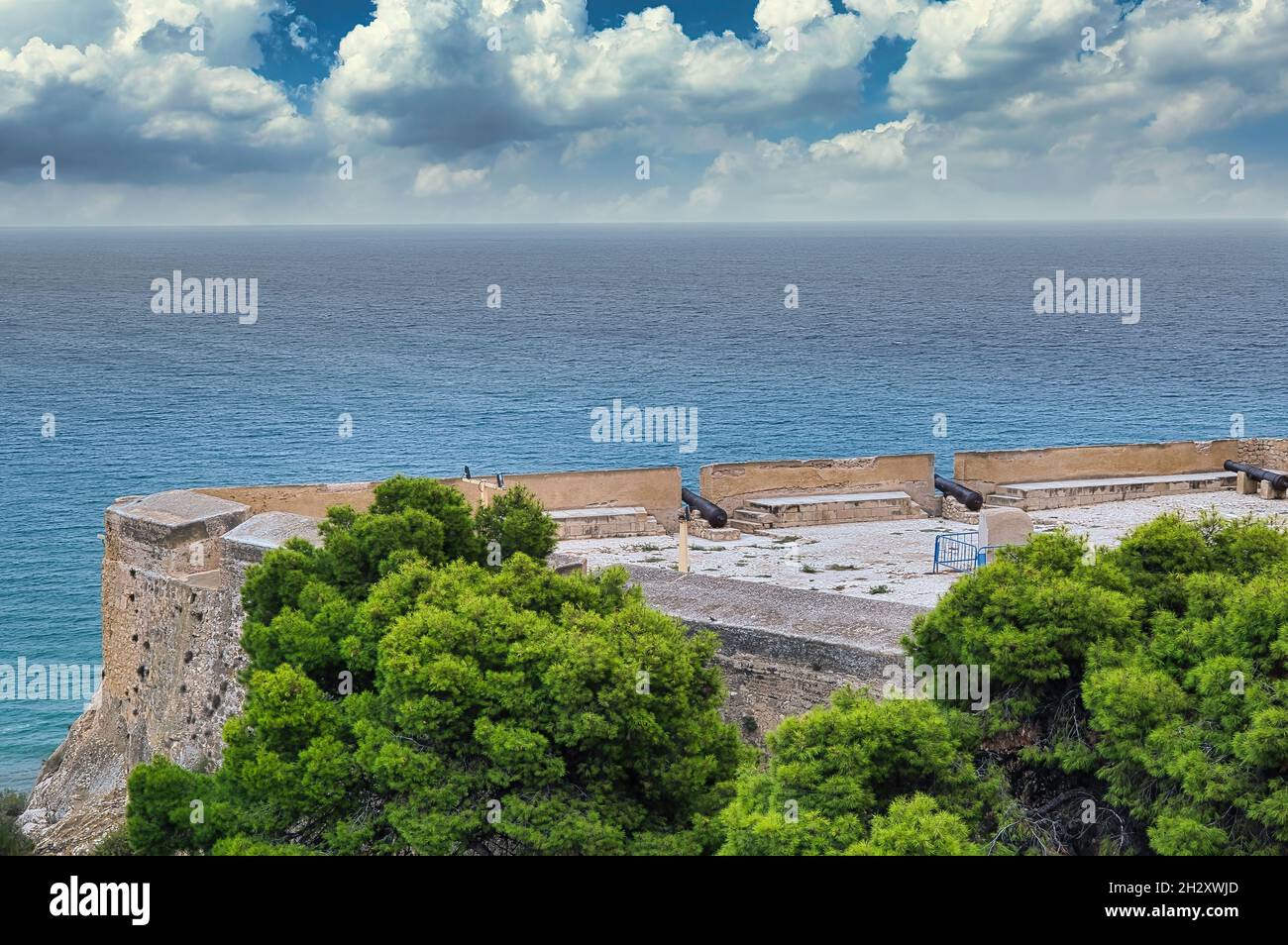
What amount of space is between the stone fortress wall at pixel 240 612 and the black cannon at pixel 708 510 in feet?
1.55

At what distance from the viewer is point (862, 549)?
78.8 feet

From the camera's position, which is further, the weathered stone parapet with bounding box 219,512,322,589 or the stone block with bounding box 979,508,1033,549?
the stone block with bounding box 979,508,1033,549

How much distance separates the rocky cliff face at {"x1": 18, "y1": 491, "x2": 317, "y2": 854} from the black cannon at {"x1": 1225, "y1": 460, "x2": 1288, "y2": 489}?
18161mm

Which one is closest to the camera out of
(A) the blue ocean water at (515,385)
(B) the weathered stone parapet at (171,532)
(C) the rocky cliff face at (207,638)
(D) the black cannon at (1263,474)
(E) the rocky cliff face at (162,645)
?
(C) the rocky cliff face at (207,638)

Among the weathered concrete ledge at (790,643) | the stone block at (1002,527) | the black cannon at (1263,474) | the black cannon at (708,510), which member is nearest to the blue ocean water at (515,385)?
the black cannon at (708,510)

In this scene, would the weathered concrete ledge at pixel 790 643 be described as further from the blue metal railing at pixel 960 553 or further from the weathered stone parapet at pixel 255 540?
the weathered stone parapet at pixel 255 540

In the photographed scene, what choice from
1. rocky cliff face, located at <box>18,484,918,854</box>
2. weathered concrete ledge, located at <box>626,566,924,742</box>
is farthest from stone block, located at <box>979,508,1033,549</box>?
rocky cliff face, located at <box>18,484,918,854</box>

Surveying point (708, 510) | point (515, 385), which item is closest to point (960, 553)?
point (708, 510)

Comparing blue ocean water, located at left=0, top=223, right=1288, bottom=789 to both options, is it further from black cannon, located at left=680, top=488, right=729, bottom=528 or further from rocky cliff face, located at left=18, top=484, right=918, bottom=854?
black cannon, located at left=680, top=488, right=729, bottom=528

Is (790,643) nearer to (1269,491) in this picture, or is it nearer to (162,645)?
(162,645)

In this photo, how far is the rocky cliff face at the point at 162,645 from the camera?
66.9 ft

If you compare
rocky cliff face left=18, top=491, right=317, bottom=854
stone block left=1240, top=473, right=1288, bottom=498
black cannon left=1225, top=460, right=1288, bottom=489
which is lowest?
rocky cliff face left=18, top=491, right=317, bottom=854

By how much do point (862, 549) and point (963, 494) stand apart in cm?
355

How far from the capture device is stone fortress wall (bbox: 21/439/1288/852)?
1823cm
